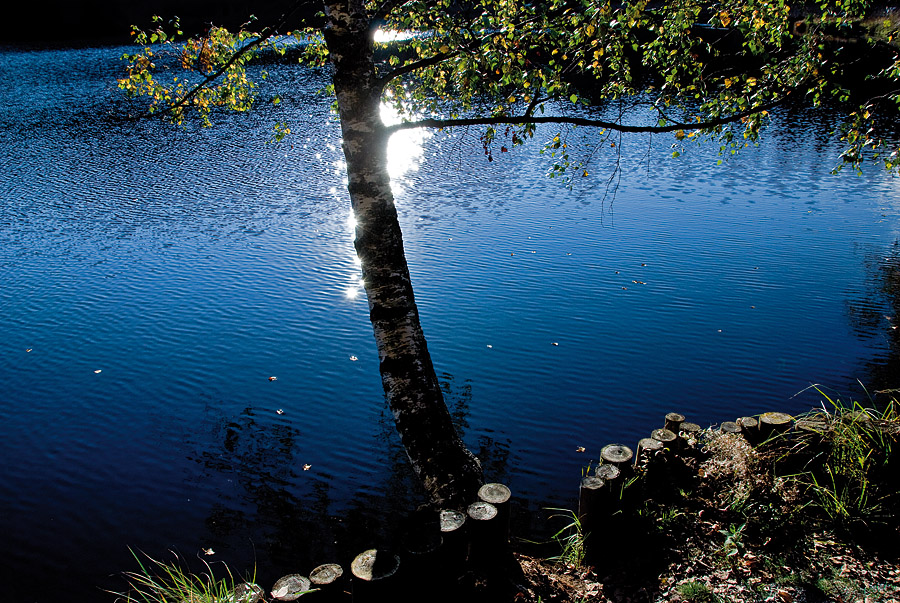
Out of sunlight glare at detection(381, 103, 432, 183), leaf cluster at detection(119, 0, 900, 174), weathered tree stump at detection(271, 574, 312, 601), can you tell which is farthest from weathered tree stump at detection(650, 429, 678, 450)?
sunlight glare at detection(381, 103, 432, 183)

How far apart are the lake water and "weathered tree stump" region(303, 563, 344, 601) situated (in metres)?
2.93

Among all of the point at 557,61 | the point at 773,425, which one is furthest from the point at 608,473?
the point at 557,61

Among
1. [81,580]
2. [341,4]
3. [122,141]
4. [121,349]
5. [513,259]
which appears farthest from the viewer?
[122,141]

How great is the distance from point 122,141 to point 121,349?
23447 millimetres

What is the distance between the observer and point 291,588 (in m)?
4.84

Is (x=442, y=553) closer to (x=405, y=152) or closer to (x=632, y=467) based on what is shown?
(x=632, y=467)

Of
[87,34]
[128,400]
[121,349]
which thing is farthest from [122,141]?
[87,34]

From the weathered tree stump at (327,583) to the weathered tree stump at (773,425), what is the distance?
16.2ft

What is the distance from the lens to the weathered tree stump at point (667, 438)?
6801 mm

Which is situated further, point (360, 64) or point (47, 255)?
point (47, 255)

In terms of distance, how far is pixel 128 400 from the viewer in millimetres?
11242

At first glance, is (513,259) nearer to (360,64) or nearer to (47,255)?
(360,64)

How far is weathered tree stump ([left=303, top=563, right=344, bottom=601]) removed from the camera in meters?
4.81

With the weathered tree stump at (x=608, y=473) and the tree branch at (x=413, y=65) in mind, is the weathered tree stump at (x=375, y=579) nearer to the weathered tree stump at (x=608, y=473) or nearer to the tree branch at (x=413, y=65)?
the weathered tree stump at (x=608, y=473)
